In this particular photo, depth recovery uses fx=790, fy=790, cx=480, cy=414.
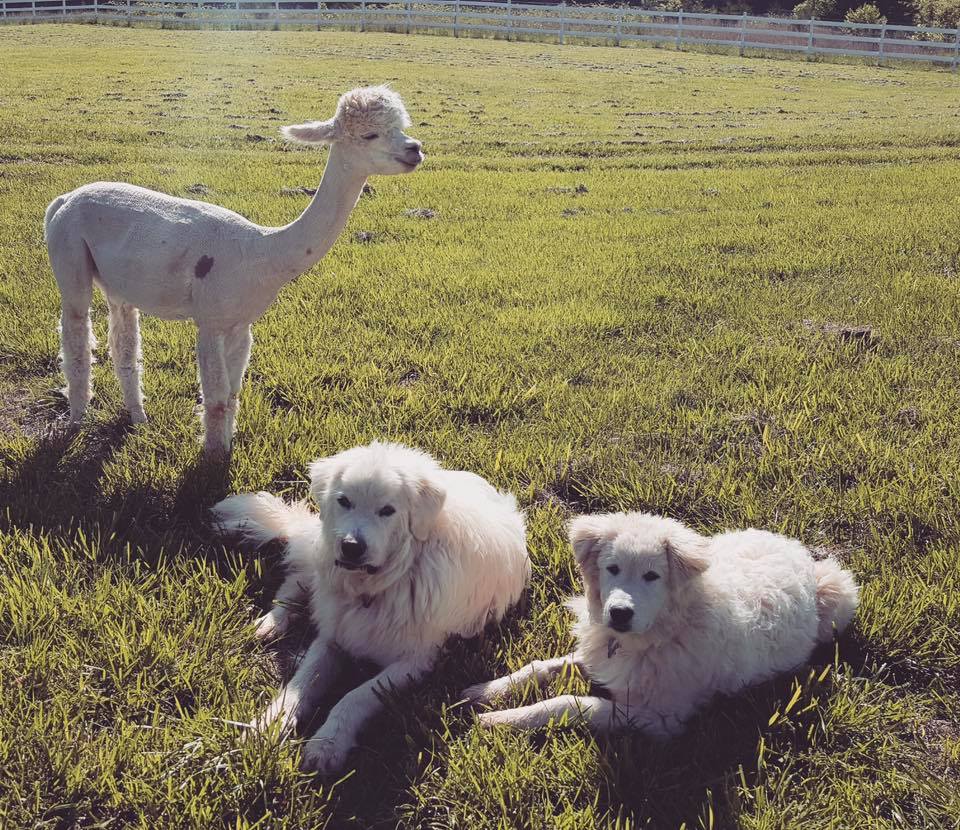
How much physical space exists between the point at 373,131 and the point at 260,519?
6.38 feet

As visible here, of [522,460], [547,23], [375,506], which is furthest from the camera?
[547,23]

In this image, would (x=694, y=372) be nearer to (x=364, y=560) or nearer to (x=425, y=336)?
(x=425, y=336)

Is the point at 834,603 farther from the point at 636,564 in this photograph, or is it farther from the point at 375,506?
the point at 375,506

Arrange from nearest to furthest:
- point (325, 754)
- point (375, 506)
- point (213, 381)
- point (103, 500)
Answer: point (325, 754)
point (375, 506)
point (103, 500)
point (213, 381)

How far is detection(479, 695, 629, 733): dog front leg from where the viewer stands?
269 cm

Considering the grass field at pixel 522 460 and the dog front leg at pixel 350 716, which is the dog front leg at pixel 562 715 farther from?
the dog front leg at pixel 350 716

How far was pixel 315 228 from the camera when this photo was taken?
13.7ft

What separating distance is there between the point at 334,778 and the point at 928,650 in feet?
7.42

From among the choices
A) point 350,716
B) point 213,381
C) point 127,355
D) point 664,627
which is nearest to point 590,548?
point 664,627

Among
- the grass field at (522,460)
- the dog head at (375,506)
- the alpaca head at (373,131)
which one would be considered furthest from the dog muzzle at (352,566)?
the alpaca head at (373,131)

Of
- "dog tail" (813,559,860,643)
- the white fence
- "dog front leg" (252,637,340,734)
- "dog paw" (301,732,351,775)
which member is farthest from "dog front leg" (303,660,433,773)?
the white fence

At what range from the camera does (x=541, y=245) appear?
857 cm

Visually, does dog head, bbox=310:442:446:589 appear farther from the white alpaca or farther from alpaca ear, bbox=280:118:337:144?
alpaca ear, bbox=280:118:337:144

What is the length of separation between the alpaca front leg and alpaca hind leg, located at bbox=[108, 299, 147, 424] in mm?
701
